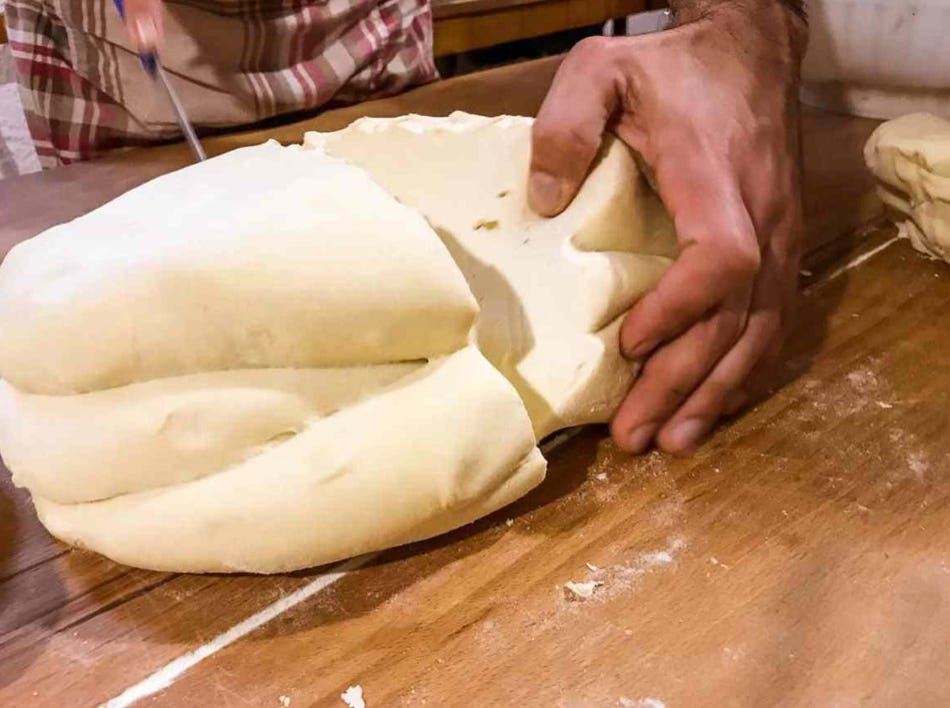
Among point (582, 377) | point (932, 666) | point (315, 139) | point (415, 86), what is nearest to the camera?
point (932, 666)

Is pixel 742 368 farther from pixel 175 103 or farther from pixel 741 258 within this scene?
pixel 175 103

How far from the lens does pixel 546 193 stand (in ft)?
2.84

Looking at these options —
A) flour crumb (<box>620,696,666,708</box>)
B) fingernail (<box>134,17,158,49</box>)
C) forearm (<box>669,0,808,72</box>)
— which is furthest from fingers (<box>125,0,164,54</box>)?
flour crumb (<box>620,696,666,708</box>)

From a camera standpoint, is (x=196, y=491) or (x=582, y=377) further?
(x=582, y=377)

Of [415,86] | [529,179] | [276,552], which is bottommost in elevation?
[415,86]

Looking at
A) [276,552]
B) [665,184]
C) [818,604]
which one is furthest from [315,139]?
[818,604]

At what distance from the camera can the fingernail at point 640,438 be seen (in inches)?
33.3

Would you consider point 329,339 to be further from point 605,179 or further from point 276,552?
point 605,179

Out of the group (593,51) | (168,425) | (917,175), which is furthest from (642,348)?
(917,175)

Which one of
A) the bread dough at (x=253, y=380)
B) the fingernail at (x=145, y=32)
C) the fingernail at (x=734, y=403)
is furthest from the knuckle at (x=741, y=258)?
the fingernail at (x=145, y=32)

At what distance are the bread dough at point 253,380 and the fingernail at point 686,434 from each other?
16 centimetres

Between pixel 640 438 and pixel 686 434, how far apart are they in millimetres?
43

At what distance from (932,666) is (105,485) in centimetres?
58

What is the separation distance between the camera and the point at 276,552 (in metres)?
0.69
